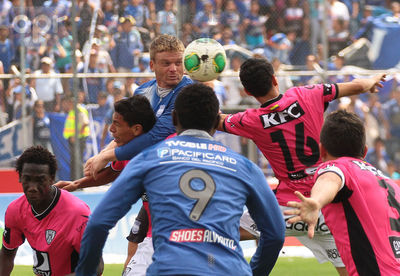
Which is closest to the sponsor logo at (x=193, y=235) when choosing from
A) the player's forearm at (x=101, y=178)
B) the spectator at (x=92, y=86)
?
the player's forearm at (x=101, y=178)

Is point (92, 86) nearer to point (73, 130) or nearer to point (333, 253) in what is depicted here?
point (73, 130)

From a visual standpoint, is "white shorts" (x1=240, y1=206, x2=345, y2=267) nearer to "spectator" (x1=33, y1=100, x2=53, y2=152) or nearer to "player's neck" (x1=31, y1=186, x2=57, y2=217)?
"player's neck" (x1=31, y1=186, x2=57, y2=217)

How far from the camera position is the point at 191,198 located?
3355 millimetres

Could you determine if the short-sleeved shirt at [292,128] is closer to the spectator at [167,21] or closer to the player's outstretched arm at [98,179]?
the player's outstretched arm at [98,179]

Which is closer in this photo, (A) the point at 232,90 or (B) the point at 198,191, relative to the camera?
(B) the point at 198,191

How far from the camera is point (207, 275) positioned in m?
3.26

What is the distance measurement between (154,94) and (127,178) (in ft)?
7.19

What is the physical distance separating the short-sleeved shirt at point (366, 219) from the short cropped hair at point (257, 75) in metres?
2.23

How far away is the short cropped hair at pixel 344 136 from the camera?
163 inches

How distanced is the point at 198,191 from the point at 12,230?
2.33 meters

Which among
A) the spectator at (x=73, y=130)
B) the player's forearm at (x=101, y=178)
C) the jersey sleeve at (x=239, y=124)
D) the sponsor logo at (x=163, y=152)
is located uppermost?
the sponsor logo at (x=163, y=152)

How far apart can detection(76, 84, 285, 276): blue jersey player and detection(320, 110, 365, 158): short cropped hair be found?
748 millimetres

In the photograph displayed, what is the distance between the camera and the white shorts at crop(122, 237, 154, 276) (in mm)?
4871

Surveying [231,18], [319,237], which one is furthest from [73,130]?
[319,237]
